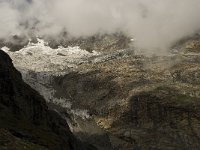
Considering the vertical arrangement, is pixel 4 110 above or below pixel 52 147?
above

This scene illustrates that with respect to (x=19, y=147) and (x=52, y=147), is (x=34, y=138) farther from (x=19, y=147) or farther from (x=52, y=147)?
(x=19, y=147)

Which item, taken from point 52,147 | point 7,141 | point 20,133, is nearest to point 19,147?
point 7,141

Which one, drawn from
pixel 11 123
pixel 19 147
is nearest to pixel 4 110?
pixel 11 123

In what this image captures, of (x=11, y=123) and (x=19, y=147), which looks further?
(x=11, y=123)

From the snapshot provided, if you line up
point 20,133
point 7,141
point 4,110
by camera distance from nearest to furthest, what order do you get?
point 7,141, point 20,133, point 4,110

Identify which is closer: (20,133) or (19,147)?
(19,147)

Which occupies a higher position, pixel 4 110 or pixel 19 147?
pixel 4 110

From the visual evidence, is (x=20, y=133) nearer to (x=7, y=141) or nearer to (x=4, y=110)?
(x=4, y=110)

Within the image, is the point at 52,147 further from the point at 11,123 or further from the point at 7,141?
the point at 7,141

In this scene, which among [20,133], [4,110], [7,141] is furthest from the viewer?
[4,110]
